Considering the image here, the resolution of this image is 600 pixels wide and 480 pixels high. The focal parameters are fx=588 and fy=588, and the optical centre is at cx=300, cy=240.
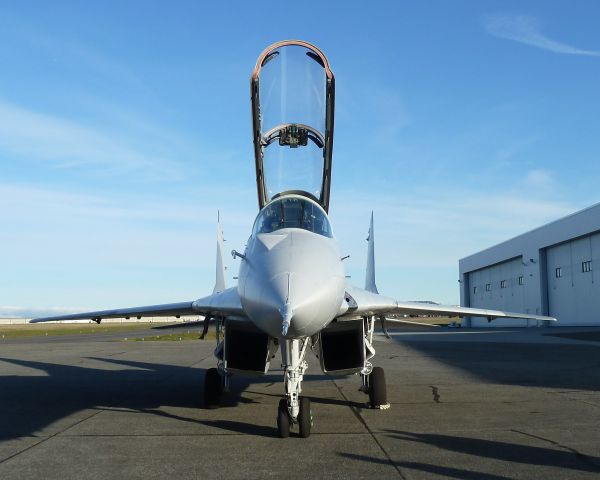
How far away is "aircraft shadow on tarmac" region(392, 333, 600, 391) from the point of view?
13520mm

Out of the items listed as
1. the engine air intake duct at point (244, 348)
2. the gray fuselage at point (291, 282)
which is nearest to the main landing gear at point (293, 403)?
the gray fuselage at point (291, 282)

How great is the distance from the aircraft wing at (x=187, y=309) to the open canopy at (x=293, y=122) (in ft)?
6.07

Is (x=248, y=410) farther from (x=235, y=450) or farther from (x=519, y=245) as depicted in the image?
(x=519, y=245)

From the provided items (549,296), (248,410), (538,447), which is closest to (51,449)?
(248,410)

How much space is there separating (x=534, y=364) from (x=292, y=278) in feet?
46.4

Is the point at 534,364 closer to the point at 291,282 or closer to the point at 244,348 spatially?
the point at 244,348

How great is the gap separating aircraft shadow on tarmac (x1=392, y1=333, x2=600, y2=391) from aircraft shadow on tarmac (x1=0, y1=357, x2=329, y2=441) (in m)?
5.01

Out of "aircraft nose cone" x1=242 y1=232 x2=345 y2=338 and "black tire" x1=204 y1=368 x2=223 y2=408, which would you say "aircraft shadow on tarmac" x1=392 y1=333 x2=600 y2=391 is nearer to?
"black tire" x1=204 y1=368 x2=223 y2=408

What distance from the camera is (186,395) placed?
1167 centimetres

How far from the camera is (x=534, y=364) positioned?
58.9ft

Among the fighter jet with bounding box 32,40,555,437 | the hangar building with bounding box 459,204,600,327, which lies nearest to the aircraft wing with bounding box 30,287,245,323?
the fighter jet with bounding box 32,40,555,437

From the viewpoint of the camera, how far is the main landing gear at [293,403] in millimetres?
7305

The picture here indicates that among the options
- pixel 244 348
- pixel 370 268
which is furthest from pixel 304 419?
pixel 370 268

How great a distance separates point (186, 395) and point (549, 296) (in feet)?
149
